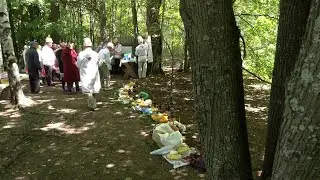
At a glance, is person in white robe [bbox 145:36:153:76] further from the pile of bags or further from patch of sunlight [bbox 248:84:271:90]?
the pile of bags

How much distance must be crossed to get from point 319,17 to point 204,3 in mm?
850

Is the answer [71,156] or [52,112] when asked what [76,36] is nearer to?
[52,112]

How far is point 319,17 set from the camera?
1.79 meters

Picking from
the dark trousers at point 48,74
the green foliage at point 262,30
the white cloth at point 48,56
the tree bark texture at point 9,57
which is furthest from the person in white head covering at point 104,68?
the green foliage at point 262,30

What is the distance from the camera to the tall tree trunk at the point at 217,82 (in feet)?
8.12

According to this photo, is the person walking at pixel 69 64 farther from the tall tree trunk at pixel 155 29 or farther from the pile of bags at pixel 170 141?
the tall tree trunk at pixel 155 29

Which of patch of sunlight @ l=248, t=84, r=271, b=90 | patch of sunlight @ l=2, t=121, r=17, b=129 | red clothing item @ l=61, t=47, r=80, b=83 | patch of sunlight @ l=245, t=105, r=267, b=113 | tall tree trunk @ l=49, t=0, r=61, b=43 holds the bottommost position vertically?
patch of sunlight @ l=248, t=84, r=271, b=90

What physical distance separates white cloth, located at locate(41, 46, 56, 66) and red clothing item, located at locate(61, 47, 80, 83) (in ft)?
4.75

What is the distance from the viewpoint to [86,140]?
22.3 feet

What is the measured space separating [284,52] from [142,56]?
37.0 feet

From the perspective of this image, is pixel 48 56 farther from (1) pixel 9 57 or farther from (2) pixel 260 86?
(2) pixel 260 86

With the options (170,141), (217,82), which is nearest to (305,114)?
(217,82)

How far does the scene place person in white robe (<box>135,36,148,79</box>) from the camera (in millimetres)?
13618

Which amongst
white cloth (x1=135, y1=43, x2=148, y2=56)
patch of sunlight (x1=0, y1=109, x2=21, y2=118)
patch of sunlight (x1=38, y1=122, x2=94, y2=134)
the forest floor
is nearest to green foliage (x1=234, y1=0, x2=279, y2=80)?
the forest floor
